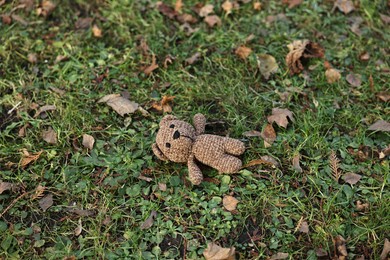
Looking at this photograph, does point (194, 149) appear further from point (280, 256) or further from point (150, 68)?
point (150, 68)

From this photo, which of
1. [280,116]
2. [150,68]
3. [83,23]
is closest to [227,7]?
[150,68]

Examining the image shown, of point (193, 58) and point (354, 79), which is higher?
point (193, 58)

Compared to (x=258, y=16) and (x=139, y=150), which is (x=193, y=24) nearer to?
(x=258, y=16)

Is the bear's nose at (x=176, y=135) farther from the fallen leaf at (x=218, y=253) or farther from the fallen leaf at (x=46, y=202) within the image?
the fallen leaf at (x=46, y=202)

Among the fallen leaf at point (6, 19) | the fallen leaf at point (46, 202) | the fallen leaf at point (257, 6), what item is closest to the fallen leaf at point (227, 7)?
the fallen leaf at point (257, 6)

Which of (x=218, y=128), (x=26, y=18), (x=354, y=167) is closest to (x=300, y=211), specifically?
(x=354, y=167)

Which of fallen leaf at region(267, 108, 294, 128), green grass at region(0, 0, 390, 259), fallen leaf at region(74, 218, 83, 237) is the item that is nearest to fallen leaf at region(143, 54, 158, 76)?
green grass at region(0, 0, 390, 259)

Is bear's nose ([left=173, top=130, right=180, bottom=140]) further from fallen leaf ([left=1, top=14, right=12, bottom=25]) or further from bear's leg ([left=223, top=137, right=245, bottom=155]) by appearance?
fallen leaf ([left=1, top=14, right=12, bottom=25])
